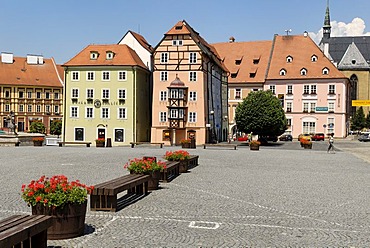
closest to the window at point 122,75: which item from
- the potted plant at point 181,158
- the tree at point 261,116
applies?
the tree at point 261,116

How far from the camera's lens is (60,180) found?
8.35 metres

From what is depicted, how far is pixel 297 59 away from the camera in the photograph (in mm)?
73438

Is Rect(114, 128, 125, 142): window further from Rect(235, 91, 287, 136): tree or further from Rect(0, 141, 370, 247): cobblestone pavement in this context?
Rect(0, 141, 370, 247): cobblestone pavement

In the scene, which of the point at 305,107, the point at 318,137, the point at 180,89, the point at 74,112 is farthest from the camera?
the point at 305,107

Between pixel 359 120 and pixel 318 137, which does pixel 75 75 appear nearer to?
pixel 318 137

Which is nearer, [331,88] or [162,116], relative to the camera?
[162,116]

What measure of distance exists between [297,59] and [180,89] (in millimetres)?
24971

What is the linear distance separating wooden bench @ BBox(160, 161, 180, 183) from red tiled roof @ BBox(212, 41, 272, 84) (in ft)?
187

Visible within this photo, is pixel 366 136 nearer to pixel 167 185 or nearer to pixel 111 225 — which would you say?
pixel 167 185

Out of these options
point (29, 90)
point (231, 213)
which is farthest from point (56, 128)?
point (231, 213)

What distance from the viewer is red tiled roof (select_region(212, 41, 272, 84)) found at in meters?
75.2

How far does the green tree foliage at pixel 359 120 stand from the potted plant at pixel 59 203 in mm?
92620

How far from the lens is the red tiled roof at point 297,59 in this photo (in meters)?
71.5

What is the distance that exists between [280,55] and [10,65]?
42799mm
